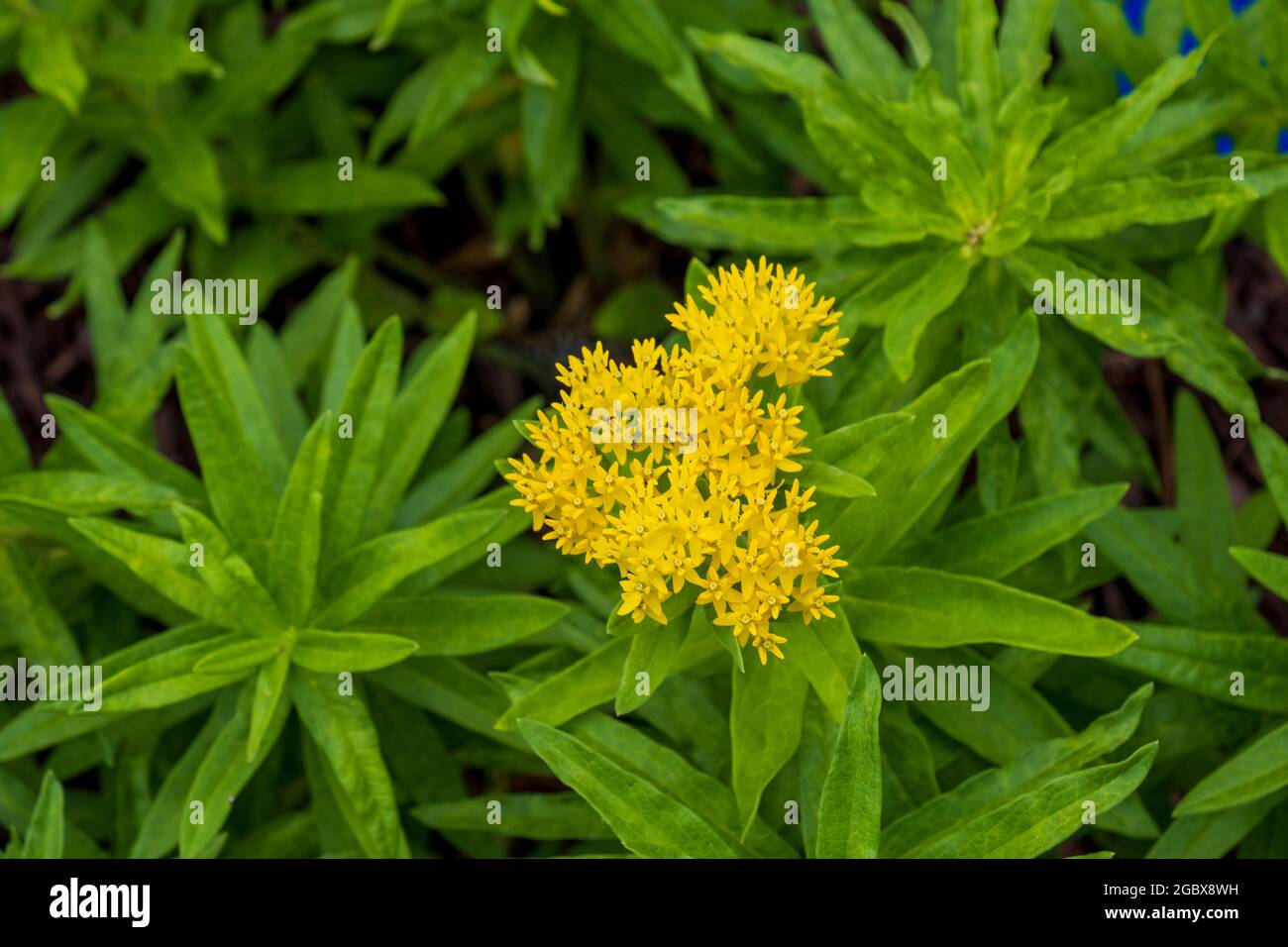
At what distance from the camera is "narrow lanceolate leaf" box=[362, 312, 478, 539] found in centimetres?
243

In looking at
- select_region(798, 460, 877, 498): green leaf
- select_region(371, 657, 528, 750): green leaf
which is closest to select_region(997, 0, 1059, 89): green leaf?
select_region(798, 460, 877, 498): green leaf

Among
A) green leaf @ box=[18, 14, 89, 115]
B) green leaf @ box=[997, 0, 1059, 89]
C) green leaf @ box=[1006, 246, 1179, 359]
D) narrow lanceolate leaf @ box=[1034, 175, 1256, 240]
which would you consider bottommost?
green leaf @ box=[1006, 246, 1179, 359]

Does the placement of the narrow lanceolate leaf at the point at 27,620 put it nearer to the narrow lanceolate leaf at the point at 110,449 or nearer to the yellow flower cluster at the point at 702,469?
the narrow lanceolate leaf at the point at 110,449

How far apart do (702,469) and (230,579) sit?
876mm

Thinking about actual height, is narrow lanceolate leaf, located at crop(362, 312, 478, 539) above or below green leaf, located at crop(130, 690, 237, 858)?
above

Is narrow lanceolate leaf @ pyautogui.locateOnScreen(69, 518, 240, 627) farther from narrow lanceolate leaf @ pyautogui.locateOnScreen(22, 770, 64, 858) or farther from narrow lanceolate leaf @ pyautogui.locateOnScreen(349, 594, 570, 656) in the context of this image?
narrow lanceolate leaf @ pyautogui.locateOnScreen(22, 770, 64, 858)

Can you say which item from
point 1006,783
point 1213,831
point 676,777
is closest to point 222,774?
point 676,777

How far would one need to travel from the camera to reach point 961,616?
76.7 inches

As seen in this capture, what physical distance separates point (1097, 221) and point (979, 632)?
0.77 metres

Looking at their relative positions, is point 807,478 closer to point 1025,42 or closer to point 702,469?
point 702,469

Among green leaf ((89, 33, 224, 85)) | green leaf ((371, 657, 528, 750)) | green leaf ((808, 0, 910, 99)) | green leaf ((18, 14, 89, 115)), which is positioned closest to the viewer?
green leaf ((371, 657, 528, 750))

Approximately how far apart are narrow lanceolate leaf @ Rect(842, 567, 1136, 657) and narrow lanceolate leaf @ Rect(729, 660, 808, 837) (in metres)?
0.17
